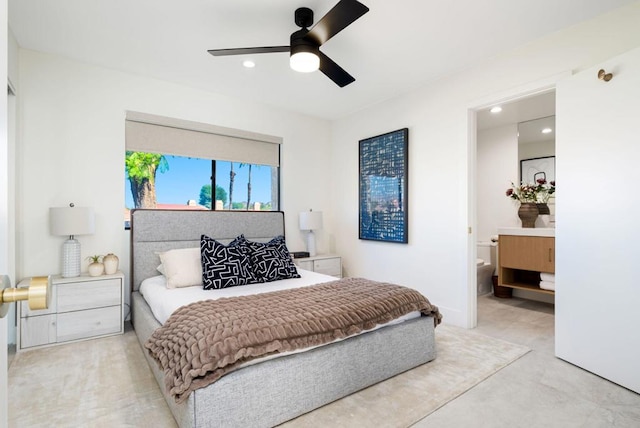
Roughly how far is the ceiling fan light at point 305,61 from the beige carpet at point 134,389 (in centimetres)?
222

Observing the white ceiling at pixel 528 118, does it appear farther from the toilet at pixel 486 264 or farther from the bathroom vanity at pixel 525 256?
the toilet at pixel 486 264

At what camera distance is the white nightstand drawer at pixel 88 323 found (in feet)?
9.12

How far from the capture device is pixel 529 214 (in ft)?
13.3

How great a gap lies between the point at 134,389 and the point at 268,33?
2.77 meters

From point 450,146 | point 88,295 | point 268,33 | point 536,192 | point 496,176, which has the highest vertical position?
point 268,33

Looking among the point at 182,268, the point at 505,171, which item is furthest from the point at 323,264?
the point at 505,171

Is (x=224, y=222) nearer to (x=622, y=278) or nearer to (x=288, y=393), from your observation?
(x=288, y=393)

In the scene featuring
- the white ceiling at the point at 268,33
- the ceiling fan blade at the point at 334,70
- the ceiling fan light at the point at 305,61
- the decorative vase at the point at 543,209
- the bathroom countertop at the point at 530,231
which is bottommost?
the bathroom countertop at the point at 530,231

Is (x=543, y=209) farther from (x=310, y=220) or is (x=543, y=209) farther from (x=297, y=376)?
(x=297, y=376)

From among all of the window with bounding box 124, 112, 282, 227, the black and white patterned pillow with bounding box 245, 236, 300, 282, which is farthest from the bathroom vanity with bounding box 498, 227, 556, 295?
the window with bounding box 124, 112, 282, 227

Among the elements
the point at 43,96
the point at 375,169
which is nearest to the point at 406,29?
the point at 375,169

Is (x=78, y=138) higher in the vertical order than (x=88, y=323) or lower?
higher

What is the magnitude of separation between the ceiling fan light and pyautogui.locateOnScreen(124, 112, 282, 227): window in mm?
1921

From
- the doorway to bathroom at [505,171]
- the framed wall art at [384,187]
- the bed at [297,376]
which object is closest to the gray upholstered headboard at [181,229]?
the bed at [297,376]
